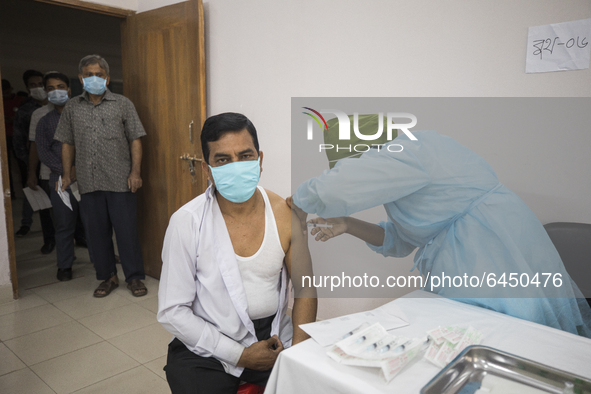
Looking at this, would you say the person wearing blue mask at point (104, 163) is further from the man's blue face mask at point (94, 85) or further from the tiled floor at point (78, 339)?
the tiled floor at point (78, 339)

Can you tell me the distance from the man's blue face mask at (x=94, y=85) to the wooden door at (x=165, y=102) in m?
0.39

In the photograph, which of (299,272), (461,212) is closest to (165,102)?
(299,272)

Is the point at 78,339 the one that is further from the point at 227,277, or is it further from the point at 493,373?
the point at 493,373

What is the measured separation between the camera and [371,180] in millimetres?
1271

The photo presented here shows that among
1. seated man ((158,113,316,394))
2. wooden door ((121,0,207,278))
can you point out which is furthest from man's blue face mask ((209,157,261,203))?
wooden door ((121,0,207,278))

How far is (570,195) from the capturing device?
64.4 inches

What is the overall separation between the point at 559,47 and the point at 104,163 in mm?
2695

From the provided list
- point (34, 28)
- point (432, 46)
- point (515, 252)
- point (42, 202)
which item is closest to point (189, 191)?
point (42, 202)

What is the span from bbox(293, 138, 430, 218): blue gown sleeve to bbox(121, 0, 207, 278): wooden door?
5.97 ft

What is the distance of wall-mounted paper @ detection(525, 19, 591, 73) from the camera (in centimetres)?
156

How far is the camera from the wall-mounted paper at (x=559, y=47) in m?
1.56

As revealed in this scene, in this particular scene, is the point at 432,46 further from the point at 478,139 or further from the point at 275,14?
the point at 275,14

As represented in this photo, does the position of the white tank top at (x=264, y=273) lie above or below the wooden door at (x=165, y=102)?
below

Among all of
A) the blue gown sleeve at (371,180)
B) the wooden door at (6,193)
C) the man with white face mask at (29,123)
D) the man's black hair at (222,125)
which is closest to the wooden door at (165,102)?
the wooden door at (6,193)
